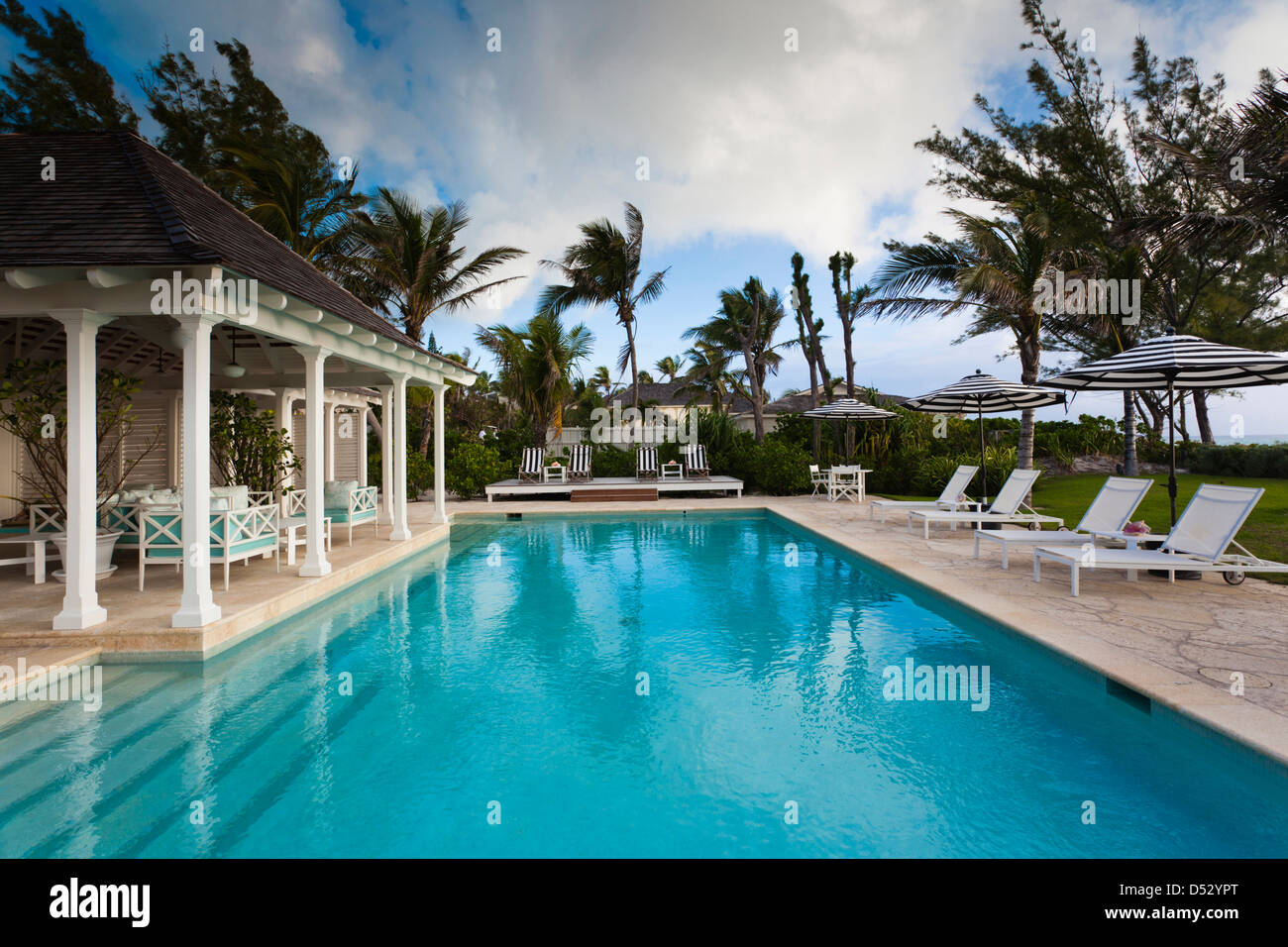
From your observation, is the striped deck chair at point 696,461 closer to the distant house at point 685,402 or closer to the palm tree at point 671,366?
the distant house at point 685,402

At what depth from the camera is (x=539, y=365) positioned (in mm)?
18719

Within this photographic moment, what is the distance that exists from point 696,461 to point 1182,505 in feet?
34.4

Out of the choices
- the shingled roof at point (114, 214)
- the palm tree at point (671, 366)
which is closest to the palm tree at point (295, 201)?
the shingled roof at point (114, 214)

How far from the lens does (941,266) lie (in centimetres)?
1460

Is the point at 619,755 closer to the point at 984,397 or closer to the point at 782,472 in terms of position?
the point at 984,397

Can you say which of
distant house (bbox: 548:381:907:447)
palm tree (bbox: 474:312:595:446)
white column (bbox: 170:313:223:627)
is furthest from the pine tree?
distant house (bbox: 548:381:907:447)

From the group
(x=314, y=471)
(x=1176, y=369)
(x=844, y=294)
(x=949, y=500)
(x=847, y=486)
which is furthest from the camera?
(x=844, y=294)

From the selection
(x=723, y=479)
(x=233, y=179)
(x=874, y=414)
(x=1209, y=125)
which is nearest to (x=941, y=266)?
(x=874, y=414)

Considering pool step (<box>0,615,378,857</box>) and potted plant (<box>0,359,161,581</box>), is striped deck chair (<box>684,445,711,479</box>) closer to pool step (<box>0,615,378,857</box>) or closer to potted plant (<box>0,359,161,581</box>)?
potted plant (<box>0,359,161,581</box>)

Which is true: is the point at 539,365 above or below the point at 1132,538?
above

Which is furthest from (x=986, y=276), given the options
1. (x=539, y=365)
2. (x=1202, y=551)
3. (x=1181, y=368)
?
(x=539, y=365)

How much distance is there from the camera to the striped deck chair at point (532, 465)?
1791 centimetres

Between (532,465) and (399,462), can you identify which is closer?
(399,462)
